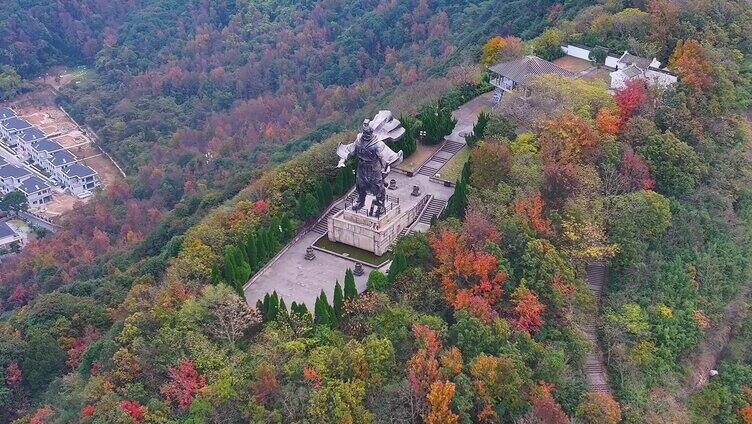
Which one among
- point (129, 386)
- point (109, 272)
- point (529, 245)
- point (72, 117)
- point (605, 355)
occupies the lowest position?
point (72, 117)

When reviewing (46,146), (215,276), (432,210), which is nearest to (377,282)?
(215,276)

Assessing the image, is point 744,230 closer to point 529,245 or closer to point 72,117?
point 529,245

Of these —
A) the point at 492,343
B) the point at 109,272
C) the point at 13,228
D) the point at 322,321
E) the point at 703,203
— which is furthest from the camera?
the point at 13,228

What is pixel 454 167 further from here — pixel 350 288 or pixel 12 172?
pixel 12 172

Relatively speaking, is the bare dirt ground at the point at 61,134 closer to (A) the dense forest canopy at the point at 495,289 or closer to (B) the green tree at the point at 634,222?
(A) the dense forest canopy at the point at 495,289

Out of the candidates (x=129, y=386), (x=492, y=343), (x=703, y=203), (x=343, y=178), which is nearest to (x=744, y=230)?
(x=703, y=203)

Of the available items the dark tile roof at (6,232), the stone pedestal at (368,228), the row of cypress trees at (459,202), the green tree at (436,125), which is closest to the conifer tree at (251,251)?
the stone pedestal at (368,228)
